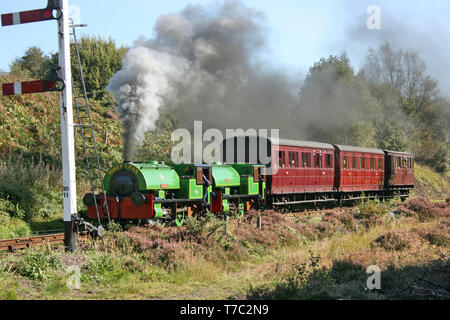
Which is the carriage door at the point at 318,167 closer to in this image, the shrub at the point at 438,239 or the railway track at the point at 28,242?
the shrub at the point at 438,239

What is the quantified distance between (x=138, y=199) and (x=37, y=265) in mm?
5038

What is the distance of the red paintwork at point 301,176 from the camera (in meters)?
19.3

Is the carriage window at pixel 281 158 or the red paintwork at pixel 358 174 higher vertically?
the carriage window at pixel 281 158

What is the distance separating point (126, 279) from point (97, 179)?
1233 cm

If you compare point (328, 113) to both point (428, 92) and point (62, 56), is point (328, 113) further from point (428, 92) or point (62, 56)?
point (62, 56)

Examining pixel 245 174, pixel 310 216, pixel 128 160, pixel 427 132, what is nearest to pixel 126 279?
pixel 128 160

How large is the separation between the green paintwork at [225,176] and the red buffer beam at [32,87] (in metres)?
7.40

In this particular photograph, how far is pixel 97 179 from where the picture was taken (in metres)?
20.4

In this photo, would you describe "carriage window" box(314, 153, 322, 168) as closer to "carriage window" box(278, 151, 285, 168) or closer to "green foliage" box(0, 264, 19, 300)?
"carriage window" box(278, 151, 285, 168)

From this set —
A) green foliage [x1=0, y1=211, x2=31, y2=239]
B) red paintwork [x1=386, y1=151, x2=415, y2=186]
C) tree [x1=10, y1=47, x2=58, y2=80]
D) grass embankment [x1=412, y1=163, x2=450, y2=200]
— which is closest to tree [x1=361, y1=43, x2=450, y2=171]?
grass embankment [x1=412, y1=163, x2=450, y2=200]

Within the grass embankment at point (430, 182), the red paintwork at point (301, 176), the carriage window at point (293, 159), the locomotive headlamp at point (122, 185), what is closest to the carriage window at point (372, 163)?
the red paintwork at point (301, 176)

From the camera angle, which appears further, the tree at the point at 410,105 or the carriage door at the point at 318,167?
the tree at the point at 410,105

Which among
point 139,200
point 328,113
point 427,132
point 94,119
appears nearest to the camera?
point 139,200

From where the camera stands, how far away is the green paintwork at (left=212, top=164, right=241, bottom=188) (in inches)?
645
